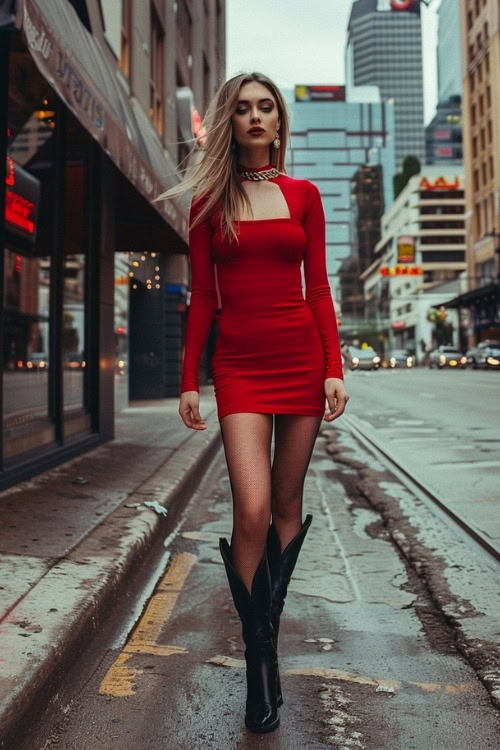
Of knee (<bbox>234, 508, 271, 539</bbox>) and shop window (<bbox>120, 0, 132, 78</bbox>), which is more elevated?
shop window (<bbox>120, 0, 132, 78</bbox>)

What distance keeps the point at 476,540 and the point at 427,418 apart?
8.77 m

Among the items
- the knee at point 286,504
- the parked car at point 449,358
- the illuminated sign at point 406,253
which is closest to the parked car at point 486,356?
the parked car at point 449,358

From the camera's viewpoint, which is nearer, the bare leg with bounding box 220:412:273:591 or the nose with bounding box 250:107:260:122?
the bare leg with bounding box 220:412:273:591

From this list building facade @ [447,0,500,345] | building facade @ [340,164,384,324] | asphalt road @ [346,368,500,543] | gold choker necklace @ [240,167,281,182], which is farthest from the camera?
building facade @ [340,164,384,324]

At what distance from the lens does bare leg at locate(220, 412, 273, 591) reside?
2.52 m

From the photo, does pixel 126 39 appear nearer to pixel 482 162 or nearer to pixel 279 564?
pixel 279 564

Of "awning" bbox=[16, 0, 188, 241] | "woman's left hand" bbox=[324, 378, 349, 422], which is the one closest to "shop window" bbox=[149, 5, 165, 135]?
"awning" bbox=[16, 0, 188, 241]

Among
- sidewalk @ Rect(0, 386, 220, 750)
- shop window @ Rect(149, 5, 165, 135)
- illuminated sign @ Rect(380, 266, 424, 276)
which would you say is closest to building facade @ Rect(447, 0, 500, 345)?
illuminated sign @ Rect(380, 266, 424, 276)

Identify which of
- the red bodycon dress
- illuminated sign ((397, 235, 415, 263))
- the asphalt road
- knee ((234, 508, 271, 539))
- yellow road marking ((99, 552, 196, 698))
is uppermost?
illuminated sign ((397, 235, 415, 263))

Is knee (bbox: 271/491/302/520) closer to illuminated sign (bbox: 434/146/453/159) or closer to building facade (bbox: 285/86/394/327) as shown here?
building facade (bbox: 285/86/394/327)

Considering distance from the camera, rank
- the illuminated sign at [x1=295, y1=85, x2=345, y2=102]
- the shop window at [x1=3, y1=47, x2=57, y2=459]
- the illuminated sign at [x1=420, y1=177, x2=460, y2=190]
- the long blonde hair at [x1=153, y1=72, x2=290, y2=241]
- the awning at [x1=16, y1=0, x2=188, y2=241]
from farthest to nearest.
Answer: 1. the illuminated sign at [x1=295, y1=85, x2=345, y2=102]
2. the illuminated sign at [x1=420, y1=177, x2=460, y2=190]
3. the shop window at [x1=3, y1=47, x2=57, y2=459]
4. the awning at [x1=16, y1=0, x2=188, y2=241]
5. the long blonde hair at [x1=153, y1=72, x2=290, y2=241]

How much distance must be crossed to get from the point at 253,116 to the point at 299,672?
1935mm

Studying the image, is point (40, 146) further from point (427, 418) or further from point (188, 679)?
point (427, 418)

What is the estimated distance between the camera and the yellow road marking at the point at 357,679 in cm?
277
